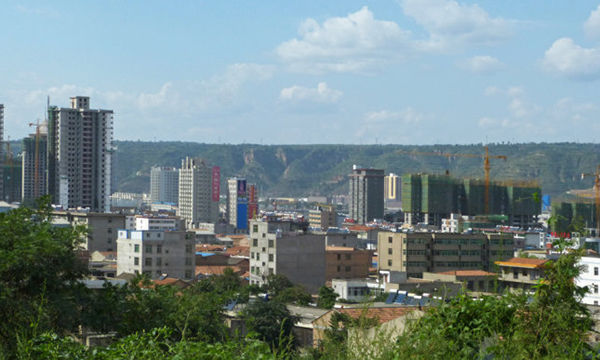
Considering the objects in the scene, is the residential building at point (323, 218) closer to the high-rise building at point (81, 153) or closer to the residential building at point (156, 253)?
the high-rise building at point (81, 153)

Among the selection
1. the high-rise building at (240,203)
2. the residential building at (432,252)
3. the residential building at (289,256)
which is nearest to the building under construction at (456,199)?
the high-rise building at (240,203)

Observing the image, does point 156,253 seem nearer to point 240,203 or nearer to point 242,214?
point 242,214

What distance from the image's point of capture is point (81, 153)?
84750 millimetres

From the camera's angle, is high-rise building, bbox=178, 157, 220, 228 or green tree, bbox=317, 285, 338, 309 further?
high-rise building, bbox=178, 157, 220, 228

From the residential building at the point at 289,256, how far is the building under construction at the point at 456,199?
49.5m

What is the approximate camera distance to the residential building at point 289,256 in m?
46.4

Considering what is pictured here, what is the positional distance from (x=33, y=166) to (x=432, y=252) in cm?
6690

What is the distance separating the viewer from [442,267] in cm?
4919

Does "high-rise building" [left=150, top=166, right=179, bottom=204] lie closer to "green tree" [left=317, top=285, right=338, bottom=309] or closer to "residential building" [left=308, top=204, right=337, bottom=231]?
"residential building" [left=308, top=204, right=337, bottom=231]

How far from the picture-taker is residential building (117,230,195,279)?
4434 centimetres

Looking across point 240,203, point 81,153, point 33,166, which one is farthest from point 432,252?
point 240,203

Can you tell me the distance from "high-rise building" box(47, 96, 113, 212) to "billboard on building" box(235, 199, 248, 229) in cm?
3537

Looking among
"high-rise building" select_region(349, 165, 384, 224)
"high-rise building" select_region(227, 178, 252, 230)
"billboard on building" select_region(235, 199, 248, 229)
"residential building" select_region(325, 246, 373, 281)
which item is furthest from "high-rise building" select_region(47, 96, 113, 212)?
"high-rise building" select_region(349, 165, 384, 224)

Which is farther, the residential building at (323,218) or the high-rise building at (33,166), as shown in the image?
the residential building at (323,218)
